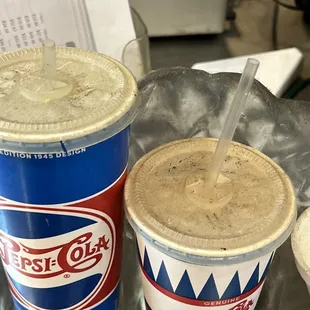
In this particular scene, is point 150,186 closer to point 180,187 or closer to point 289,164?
point 180,187

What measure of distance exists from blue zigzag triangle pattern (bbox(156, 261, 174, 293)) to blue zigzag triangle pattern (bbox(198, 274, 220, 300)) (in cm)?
3

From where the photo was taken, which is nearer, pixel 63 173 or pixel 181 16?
pixel 63 173

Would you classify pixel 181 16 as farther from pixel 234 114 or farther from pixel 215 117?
pixel 234 114

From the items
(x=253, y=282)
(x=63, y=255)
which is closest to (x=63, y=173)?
(x=63, y=255)

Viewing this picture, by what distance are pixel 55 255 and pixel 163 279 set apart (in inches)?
3.6

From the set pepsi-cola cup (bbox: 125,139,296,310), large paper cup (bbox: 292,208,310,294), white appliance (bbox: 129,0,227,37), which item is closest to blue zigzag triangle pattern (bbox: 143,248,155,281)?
pepsi-cola cup (bbox: 125,139,296,310)

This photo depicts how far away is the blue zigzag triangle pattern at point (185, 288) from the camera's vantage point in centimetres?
42

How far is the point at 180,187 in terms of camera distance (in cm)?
45

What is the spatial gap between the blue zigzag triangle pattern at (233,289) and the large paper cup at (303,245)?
0.21ft

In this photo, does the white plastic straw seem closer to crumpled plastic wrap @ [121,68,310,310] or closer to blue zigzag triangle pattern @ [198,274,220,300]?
blue zigzag triangle pattern @ [198,274,220,300]

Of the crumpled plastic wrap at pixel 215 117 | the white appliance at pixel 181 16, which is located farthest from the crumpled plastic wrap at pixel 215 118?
the white appliance at pixel 181 16

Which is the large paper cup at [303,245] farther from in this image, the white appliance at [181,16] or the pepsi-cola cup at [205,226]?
the white appliance at [181,16]

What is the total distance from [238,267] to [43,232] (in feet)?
0.51

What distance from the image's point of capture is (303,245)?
48 cm
